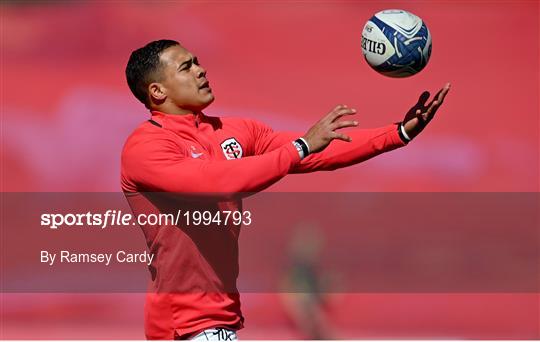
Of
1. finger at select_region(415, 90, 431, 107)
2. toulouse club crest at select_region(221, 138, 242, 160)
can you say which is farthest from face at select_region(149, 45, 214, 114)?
finger at select_region(415, 90, 431, 107)

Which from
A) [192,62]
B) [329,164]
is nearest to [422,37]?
[329,164]

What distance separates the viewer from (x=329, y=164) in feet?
19.4

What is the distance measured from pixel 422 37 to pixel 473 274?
6.39m

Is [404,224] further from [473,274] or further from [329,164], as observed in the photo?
[329,164]

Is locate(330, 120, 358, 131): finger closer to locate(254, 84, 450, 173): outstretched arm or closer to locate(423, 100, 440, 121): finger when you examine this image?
locate(254, 84, 450, 173): outstretched arm

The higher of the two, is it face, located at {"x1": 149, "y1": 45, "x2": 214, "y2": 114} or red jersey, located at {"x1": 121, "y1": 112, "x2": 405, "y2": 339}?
face, located at {"x1": 149, "y1": 45, "x2": 214, "y2": 114}

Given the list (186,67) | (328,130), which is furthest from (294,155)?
(186,67)

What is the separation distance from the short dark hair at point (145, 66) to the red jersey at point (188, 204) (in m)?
0.24

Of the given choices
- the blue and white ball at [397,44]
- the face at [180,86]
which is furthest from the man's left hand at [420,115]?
the face at [180,86]

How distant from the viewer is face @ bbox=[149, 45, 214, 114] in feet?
18.2

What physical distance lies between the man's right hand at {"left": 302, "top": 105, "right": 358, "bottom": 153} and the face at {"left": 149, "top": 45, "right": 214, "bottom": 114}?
727 mm

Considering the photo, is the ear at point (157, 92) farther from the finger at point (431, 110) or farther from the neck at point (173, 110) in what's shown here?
the finger at point (431, 110)

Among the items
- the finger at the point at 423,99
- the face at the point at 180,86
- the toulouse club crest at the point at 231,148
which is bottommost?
the toulouse club crest at the point at 231,148

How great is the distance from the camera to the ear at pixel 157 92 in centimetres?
559
